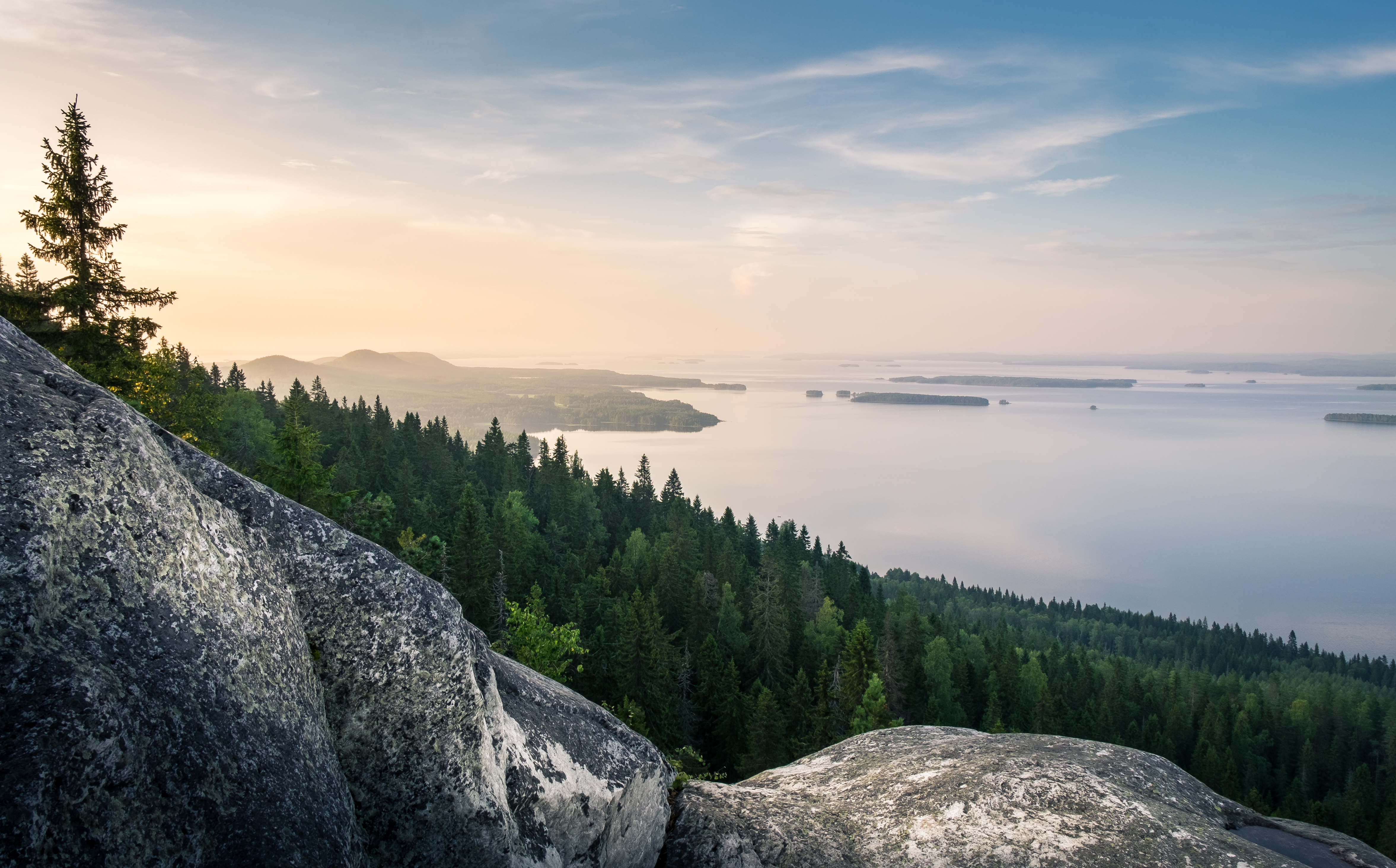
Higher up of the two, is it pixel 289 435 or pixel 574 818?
pixel 289 435

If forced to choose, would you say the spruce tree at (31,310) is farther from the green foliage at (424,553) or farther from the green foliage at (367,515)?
the green foliage at (424,553)

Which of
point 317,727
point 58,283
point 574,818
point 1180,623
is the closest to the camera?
point 317,727

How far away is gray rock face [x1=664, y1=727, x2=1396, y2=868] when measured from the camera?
9672 mm

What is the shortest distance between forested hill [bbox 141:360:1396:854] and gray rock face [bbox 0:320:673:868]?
730 inches

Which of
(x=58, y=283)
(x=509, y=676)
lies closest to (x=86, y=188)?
(x=58, y=283)

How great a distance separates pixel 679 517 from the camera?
84.8m

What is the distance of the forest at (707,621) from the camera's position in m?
25.6

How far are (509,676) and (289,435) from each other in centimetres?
2361

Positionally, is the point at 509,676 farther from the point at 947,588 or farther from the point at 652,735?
the point at 947,588

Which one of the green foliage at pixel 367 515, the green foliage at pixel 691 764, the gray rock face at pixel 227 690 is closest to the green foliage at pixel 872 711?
the green foliage at pixel 691 764

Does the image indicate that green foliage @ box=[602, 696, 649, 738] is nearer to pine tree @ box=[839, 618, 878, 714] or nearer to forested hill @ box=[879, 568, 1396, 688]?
pine tree @ box=[839, 618, 878, 714]

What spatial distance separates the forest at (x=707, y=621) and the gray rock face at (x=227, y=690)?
6.00 metres

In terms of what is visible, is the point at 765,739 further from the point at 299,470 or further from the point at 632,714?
the point at 299,470

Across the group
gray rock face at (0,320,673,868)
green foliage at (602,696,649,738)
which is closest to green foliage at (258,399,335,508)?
green foliage at (602,696,649,738)
